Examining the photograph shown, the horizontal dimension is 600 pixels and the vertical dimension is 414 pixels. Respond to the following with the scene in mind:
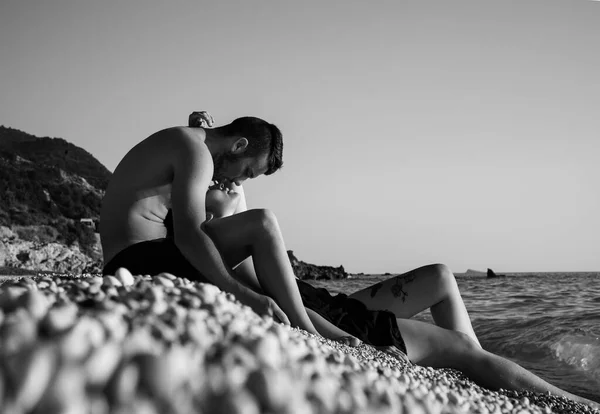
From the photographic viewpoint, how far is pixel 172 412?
530 millimetres

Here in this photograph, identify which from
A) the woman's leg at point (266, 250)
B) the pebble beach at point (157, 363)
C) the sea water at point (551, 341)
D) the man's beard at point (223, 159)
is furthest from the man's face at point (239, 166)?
the sea water at point (551, 341)

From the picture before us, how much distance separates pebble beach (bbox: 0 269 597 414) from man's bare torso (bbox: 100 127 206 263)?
1.54m

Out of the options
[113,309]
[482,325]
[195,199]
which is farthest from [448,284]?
[482,325]

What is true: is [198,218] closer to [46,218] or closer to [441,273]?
[441,273]

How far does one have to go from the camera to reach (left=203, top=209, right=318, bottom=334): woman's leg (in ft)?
6.49

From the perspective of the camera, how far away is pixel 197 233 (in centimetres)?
202

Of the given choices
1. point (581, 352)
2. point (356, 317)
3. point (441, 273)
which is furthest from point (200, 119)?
point (581, 352)

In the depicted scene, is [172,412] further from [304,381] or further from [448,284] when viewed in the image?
[448,284]

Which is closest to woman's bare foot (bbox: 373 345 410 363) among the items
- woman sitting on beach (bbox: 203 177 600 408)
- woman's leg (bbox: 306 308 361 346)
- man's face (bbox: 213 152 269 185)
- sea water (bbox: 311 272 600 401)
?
woman sitting on beach (bbox: 203 177 600 408)

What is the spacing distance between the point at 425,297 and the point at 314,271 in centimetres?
4968

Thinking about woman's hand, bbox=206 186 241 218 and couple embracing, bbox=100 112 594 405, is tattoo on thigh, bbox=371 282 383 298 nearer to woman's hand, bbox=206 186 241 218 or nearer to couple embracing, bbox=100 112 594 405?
couple embracing, bbox=100 112 594 405

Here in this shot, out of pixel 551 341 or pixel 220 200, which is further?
pixel 551 341

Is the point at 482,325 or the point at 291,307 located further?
the point at 482,325

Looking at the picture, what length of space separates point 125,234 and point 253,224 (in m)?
0.69
